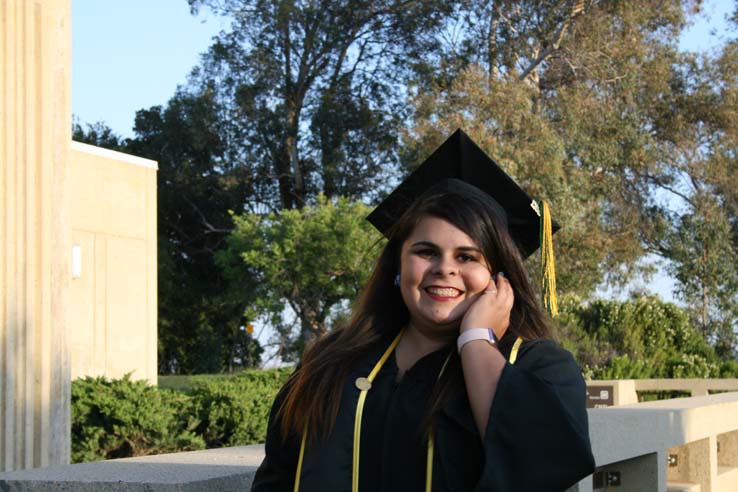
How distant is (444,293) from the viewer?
92.7 inches

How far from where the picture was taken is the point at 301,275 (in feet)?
86.1

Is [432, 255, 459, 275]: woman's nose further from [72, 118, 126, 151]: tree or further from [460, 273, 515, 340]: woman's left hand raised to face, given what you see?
[72, 118, 126, 151]: tree

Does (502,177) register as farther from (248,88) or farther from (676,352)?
(248,88)

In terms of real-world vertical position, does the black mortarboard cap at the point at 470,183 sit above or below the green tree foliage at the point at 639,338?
above

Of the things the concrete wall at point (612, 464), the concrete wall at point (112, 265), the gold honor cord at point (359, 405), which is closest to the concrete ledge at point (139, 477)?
the concrete wall at point (612, 464)

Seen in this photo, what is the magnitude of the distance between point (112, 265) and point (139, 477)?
13.2 metres

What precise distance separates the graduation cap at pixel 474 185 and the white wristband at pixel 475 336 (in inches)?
20.0

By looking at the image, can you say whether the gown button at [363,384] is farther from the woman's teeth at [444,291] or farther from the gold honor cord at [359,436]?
the woman's teeth at [444,291]

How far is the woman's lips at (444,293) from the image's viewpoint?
2.35 m

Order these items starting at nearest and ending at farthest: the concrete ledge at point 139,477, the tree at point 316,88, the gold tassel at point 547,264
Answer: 1. the concrete ledge at point 139,477
2. the gold tassel at point 547,264
3. the tree at point 316,88

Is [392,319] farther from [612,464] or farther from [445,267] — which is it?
[612,464]

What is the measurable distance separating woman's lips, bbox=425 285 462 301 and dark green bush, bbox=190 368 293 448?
25.3ft

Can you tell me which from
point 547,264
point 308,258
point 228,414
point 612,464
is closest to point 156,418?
point 228,414

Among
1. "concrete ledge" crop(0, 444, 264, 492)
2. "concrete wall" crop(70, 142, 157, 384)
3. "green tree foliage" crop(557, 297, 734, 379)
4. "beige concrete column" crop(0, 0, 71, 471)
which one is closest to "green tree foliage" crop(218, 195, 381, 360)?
"green tree foliage" crop(557, 297, 734, 379)
